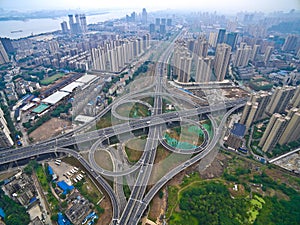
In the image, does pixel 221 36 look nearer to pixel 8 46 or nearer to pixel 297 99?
pixel 297 99

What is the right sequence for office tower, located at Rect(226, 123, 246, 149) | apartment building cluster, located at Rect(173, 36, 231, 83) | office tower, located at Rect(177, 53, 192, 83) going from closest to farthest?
office tower, located at Rect(226, 123, 246, 149)
apartment building cluster, located at Rect(173, 36, 231, 83)
office tower, located at Rect(177, 53, 192, 83)

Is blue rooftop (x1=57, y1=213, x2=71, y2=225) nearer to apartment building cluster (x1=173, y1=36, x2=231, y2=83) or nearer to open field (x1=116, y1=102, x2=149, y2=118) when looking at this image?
open field (x1=116, y1=102, x2=149, y2=118)

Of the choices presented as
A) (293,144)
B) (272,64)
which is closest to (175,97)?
(293,144)

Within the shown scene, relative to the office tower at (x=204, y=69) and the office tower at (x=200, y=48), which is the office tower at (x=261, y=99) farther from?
the office tower at (x=200, y=48)

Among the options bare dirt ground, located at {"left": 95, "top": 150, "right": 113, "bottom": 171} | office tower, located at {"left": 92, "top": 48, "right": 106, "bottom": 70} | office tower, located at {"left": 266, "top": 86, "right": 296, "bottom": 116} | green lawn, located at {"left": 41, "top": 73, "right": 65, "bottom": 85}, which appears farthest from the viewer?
office tower, located at {"left": 92, "top": 48, "right": 106, "bottom": 70}

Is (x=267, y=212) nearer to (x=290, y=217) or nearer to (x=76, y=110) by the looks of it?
(x=290, y=217)

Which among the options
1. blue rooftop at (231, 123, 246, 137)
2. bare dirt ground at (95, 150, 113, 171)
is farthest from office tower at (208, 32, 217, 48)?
bare dirt ground at (95, 150, 113, 171)
